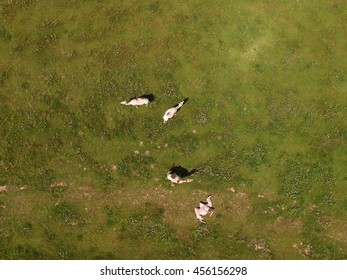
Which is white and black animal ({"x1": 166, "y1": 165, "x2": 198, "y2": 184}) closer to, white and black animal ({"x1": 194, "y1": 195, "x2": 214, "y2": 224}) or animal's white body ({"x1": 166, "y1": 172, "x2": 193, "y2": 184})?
animal's white body ({"x1": 166, "y1": 172, "x2": 193, "y2": 184})

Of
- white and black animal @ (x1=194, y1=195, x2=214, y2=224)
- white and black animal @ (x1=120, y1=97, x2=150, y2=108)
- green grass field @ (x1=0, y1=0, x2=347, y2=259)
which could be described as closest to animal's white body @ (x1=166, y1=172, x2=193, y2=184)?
green grass field @ (x1=0, y1=0, x2=347, y2=259)

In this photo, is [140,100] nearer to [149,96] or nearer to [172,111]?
[149,96]

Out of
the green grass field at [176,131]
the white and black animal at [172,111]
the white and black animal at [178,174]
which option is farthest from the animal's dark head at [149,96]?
the white and black animal at [178,174]

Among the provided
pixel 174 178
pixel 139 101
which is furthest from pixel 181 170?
pixel 139 101

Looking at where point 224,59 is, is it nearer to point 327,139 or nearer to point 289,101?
point 289,101

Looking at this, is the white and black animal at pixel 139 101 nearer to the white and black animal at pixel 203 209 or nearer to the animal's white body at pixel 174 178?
the animal's white body at pixel 174 178
